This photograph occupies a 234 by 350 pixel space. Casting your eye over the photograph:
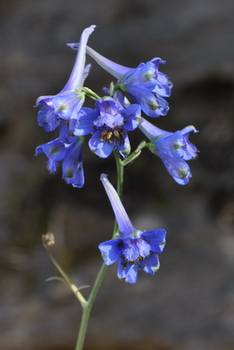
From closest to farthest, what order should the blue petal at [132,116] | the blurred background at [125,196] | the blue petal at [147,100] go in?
the blue petal at [132,116]
the blue petal at [147,100]
the blurred background at [125,196]

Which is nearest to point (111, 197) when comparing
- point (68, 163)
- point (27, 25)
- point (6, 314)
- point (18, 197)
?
point (68, 163)

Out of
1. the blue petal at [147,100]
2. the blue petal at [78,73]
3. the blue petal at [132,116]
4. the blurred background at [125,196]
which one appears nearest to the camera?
the blue petal at [132,116]

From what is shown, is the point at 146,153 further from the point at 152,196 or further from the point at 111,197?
the point at 111,197

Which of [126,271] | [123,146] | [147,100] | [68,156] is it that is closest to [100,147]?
[123,146]

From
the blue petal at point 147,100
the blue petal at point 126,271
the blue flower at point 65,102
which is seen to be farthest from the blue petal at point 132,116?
the blue petal at point 126,271

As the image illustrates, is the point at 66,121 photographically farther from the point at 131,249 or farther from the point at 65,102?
the point at 131,249

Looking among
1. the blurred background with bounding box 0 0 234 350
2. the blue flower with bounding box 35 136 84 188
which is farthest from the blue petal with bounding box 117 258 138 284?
the blurred background with bounding box 0 0 234 350

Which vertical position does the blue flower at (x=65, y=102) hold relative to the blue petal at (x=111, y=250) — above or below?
above

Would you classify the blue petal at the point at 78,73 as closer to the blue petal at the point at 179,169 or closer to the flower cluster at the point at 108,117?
the flower cluster at the point at 108,117
